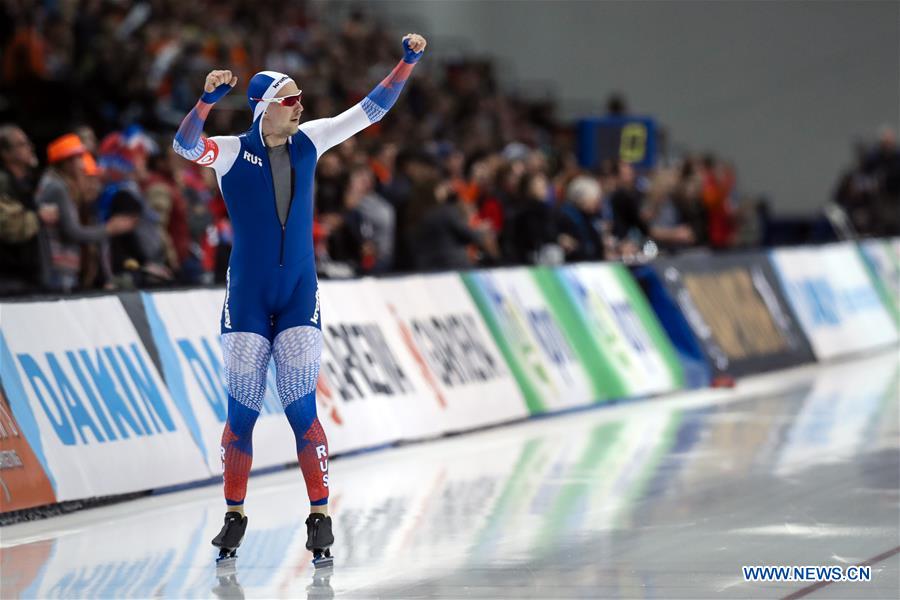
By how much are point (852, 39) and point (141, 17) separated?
18321 millimetres

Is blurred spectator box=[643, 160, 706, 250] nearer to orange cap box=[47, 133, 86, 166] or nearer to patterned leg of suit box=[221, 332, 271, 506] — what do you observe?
orange cap box=[47, 133, 86, 166]

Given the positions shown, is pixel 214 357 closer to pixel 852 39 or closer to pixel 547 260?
pixel 547 260

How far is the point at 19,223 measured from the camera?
10.4 m

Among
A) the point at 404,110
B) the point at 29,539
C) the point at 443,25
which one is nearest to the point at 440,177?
the point at 29,539

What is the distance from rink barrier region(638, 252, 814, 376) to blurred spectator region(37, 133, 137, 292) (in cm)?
653

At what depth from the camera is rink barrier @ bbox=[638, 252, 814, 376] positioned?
16234mm

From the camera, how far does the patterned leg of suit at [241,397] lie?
288 inches

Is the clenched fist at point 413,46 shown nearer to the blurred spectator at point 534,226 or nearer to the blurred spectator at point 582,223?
the blurred spectator at point 534,226

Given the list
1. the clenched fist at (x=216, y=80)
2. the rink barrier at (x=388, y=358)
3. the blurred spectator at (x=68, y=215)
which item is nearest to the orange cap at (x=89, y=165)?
the blurred spectator at (x=68, y=215)

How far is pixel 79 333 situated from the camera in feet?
30.2

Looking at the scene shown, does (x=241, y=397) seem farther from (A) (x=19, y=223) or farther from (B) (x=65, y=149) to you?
(B) (x=65, y=149)

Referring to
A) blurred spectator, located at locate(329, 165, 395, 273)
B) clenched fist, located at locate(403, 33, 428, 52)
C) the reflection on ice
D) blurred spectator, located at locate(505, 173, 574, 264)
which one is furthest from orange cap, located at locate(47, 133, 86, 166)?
blurred spectator, located at locate(505, 173, 574, 264)

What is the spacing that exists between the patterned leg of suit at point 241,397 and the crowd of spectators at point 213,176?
3.39 m

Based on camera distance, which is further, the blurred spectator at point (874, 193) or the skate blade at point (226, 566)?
the blurred spectator at point (874, 193)
